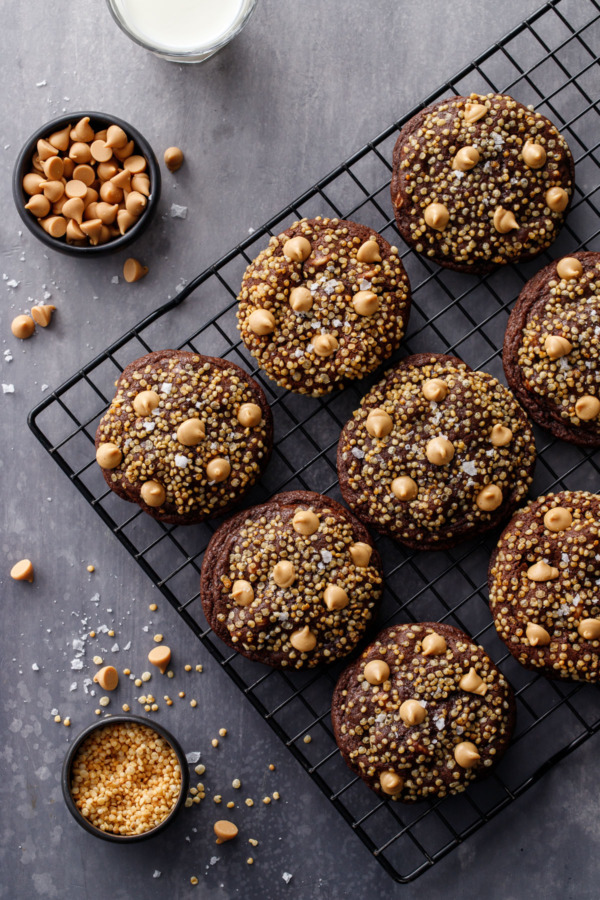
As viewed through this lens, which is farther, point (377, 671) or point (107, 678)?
point (107, 678)

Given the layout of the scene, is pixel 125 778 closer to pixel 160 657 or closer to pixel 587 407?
pixel 160 657

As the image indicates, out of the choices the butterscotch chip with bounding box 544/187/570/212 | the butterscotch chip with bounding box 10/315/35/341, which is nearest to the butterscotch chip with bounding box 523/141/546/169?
the butterscotch chip with bounding box 544/187/570/212

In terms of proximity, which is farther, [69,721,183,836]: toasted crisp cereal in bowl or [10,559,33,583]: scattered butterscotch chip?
[10,559,33,583]: scattered butterscotch chip

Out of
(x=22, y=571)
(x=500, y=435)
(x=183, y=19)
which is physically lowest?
(x=500, y=435)

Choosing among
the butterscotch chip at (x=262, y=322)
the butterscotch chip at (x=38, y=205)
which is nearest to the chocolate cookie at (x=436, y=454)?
the butterscotch chip at (x=262, y=322)

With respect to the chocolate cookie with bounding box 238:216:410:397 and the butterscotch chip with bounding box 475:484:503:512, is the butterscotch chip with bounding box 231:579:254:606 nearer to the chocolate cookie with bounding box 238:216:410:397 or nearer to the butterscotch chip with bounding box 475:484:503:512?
the chocolate cookie with bounding box 238:216:410:397

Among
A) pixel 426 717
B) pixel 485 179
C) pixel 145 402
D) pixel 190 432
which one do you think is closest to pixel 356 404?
pixel 190 432

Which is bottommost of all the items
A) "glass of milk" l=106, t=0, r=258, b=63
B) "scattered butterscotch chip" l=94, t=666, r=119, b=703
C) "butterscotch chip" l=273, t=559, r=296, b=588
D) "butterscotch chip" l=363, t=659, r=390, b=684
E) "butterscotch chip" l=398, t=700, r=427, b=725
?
"butterscotch chip" l=398, t=700, r=427, b=725

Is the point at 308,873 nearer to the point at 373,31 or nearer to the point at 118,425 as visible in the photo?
the point at 118,425
